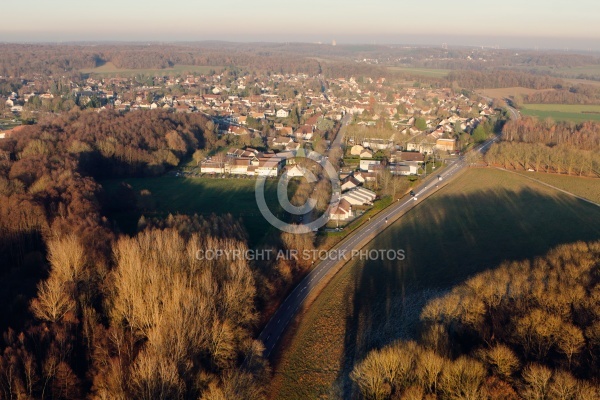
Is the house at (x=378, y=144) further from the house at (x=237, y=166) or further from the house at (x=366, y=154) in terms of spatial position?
the house at (x=237, y=166)

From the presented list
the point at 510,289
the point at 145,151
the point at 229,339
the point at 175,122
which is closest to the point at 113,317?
the point at 229,339

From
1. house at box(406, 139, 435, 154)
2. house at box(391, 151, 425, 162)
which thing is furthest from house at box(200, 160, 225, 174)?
house at box(406, 139, 435, 154)

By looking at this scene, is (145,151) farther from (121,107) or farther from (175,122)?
(121,107)

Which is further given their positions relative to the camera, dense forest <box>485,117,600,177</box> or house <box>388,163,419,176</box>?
house <box>388,163,419,176</box>

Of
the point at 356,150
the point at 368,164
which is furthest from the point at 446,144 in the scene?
the point at 368,164

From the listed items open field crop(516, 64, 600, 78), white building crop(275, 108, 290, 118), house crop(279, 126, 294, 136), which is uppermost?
open field crop(516, 64, 600, 78)

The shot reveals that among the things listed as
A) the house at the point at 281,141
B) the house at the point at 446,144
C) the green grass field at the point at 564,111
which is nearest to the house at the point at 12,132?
the house at the point at 281,141

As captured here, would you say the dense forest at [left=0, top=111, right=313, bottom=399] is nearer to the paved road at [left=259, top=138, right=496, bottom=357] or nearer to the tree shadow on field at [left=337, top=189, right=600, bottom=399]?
the paved road at [left=259, top=138, right=496, bottom=357]
